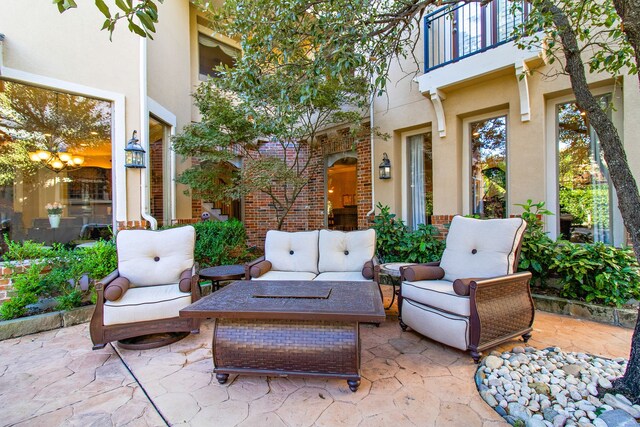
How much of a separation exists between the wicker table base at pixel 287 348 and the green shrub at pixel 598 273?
283 cm

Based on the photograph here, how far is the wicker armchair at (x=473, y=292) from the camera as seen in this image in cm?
237

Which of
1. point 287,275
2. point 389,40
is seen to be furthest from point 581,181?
point 287,275

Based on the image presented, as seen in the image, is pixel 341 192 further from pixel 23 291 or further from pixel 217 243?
pixel 23 291

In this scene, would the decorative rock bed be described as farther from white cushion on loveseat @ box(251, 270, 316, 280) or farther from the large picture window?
the large picture window

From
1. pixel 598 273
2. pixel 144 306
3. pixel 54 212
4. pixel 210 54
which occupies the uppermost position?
pixel 210 54

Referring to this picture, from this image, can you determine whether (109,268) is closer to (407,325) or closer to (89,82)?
(89,82)

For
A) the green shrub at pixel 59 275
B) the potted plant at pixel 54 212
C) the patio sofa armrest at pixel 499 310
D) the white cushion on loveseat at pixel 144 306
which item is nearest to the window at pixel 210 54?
the potted plant at pixel 54 212

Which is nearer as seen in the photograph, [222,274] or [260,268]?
[260,268]

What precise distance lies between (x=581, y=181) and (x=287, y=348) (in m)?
4.25

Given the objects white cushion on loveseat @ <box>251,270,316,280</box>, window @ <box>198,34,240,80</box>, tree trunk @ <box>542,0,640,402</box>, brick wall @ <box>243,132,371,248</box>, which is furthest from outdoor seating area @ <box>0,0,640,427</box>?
brick wall @ <box>243,132,371,248</box>

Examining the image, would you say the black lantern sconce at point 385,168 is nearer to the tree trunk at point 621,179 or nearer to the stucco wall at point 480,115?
the stucco wall at point 480,115

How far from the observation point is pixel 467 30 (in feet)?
15.0

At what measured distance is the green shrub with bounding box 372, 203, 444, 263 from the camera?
14.8ft

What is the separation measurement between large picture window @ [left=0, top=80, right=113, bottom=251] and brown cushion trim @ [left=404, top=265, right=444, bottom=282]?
408cm
